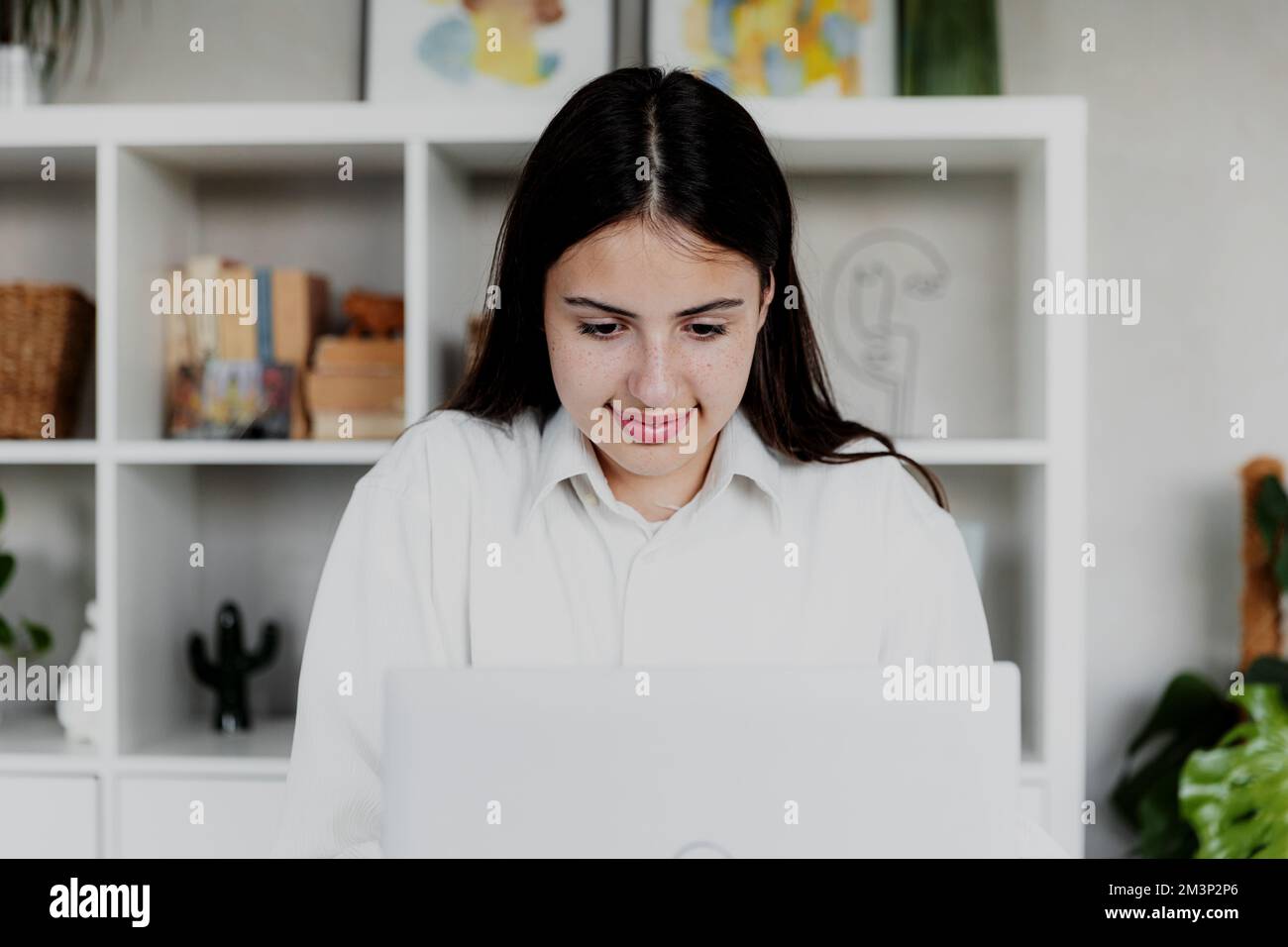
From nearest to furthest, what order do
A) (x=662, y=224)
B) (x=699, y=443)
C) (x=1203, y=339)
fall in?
(x=662, y=224) → (x=699, y=443) → (x=1203, y=339)

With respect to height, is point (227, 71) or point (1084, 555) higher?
point (227, 71)

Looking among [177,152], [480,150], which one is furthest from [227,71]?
[480,150]

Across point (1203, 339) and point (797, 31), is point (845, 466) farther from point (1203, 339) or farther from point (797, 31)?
point (1203, 339)

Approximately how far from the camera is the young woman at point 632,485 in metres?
1.05

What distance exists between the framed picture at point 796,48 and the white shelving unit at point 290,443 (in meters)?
0.11

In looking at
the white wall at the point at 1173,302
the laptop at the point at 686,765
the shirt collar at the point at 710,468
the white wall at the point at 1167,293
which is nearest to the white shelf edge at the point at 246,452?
the shirt collar at the point at 710,468

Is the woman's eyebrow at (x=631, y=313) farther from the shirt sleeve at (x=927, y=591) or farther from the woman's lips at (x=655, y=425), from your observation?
the shirt sleeve at (x=927, y=591)

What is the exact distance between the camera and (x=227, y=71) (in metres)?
1.94

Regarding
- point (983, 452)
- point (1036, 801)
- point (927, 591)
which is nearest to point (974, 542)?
point (983, 452)

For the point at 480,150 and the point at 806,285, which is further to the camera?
the point at 806,285

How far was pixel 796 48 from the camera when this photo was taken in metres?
1.73

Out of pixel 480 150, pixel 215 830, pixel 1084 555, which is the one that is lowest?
pixel 215 830

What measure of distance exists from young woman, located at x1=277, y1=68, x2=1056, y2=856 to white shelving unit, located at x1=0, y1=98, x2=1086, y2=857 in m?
0.44

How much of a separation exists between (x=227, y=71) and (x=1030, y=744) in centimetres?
157
